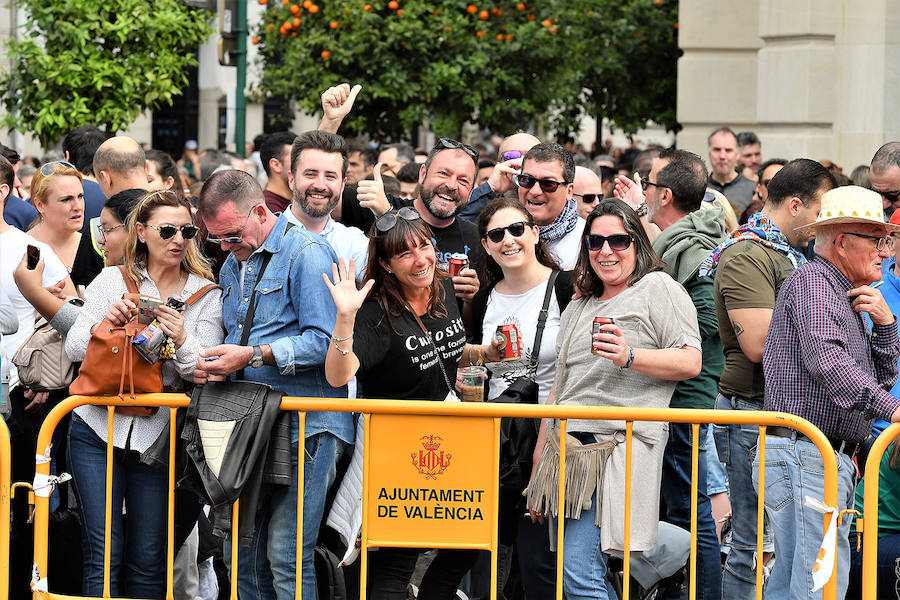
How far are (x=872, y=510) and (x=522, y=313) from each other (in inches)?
68.9

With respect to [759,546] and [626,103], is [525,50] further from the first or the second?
[759,546]

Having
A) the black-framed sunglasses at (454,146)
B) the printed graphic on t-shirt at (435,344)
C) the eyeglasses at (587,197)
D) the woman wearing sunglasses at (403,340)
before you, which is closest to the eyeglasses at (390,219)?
the woman wearing sunglasses at (403,340)

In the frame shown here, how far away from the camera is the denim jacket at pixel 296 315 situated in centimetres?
513

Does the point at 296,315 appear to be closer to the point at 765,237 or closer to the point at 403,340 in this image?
the point at 403,340

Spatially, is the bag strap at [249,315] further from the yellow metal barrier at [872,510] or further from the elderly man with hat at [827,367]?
the yellow metal barrier at [872,510]

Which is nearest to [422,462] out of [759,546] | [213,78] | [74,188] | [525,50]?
[759,546]

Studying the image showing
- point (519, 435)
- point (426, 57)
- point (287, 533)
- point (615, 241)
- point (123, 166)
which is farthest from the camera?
point (426, 57)

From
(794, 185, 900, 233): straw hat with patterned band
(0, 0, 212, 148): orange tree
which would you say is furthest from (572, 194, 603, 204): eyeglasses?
(0, 0, 212, 148): orange tree

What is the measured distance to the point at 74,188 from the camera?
6.97m

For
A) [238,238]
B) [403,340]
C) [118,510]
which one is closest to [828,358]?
[403,340]

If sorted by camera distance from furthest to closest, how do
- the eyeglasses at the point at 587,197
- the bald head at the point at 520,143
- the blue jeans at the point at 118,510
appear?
1. the bald head at the point at 520,143
2. the eyeglasses at the point at 587,197
3. the blue jeans at the point at 118,510

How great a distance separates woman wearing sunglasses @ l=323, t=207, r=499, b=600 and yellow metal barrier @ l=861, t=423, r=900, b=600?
157 cm

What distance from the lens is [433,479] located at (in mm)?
5066

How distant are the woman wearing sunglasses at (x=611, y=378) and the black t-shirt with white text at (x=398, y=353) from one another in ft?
1.72
